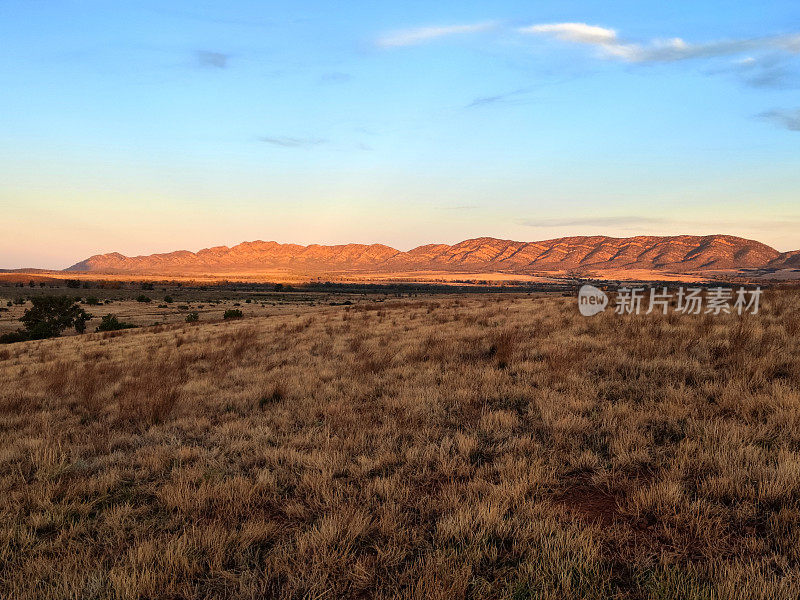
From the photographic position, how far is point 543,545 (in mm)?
3152

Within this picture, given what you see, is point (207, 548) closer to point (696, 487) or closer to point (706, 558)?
point (706, 558)

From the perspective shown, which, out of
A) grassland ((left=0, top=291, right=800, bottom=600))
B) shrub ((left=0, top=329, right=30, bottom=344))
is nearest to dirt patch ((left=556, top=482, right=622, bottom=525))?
grassland ((left=0, top=291, right=800, bottom=600))

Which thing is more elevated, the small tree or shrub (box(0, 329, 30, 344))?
the small tree

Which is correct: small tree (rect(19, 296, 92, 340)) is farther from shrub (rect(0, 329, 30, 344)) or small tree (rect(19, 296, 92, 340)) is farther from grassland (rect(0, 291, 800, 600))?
grassland (rect(0, 291, 800, 600))

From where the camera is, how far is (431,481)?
435 centimetres

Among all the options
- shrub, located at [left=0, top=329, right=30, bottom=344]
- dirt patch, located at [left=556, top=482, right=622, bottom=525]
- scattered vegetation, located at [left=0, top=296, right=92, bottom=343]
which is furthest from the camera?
scattered vegetation, located at [left=0, top=296, right=92, bottom=343]

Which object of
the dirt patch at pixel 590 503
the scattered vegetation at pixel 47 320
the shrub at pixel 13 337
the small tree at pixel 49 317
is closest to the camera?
the dirt patch at pixel 590 503

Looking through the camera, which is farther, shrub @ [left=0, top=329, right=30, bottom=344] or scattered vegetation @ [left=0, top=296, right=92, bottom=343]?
scattered vegetation @ [left=0, top=296, right=92, bottom=343]

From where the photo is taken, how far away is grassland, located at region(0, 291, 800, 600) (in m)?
2.95

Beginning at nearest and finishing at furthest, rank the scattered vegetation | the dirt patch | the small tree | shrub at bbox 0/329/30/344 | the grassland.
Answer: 1. the grassland
2. the dirt patch
3. shrub at bbox 0/329/30/344
4. the scattered vegetation
5. the small tree

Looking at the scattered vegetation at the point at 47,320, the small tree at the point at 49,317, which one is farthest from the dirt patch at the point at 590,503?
the small tree at the point at 49,317

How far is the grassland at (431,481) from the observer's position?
295 cm

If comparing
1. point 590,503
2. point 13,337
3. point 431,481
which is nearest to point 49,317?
point 13,337

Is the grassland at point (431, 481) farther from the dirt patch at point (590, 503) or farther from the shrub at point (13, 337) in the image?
the shrub at point (13, 337)
